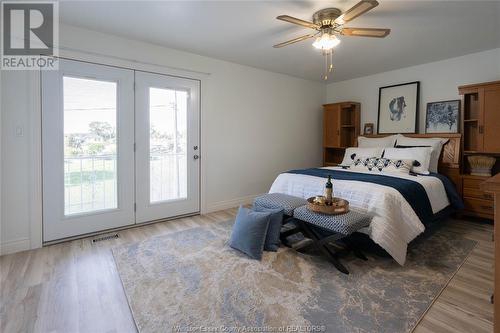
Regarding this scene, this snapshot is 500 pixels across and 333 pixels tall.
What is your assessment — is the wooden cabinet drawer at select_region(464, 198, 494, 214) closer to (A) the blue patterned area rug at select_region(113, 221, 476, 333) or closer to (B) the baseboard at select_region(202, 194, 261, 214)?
(A) the blue patterned area rug at select_region(113, 221, 476, 333)

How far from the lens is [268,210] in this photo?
2.64 metres

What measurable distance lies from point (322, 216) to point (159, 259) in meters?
1.57

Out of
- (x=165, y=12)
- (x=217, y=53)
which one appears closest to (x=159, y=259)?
(x=165, y=12)

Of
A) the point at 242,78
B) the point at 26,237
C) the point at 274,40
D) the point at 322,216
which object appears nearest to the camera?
the point at 322,216

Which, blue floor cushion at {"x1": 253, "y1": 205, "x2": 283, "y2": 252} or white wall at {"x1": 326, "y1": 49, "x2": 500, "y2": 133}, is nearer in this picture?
blue floor cushion at {"x1": 253, "y1": 205, "x2": 283, "y2": 252}

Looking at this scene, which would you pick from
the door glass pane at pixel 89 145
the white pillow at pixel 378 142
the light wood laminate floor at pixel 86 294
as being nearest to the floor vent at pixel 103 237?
the light wood laminate floor at pixel 86 294

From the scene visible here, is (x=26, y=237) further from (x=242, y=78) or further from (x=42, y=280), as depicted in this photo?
(x=242, y=78)

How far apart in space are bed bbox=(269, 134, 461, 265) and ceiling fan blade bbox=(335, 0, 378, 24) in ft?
5.09

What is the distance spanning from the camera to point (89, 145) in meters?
2.95

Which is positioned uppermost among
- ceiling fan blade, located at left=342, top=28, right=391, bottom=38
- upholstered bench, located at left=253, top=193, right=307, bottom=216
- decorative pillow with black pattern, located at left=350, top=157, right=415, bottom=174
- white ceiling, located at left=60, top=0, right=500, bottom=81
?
white ceiling, located at left=60, top=0, right=500, bottom=81

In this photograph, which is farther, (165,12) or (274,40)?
(274,40)

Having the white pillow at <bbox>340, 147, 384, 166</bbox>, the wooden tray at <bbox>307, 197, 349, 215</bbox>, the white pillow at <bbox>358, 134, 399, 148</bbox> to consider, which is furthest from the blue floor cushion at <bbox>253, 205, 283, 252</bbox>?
the white pillow at <bbox>358, 134, 399, 148</bbox>

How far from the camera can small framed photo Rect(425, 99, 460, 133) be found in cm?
382

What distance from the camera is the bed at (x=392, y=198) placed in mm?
2262
